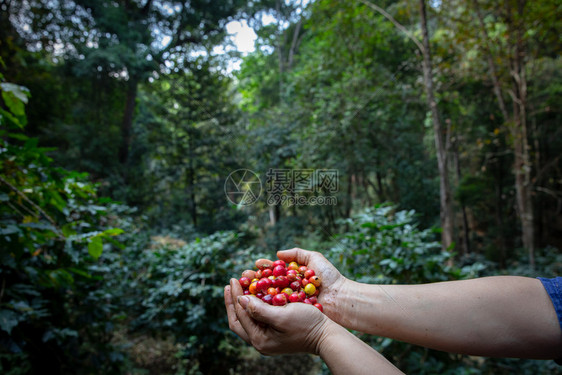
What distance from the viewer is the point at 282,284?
0.98m

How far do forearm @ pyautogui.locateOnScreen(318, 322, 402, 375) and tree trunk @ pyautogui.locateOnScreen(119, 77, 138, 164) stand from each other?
5.38 metres

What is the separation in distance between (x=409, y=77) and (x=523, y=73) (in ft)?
5.98

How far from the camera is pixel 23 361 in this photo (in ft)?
6.44

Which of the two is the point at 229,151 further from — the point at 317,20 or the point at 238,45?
the point at 317,20

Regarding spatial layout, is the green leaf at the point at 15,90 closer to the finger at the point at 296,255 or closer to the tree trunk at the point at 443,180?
the finger at the point at 296,255

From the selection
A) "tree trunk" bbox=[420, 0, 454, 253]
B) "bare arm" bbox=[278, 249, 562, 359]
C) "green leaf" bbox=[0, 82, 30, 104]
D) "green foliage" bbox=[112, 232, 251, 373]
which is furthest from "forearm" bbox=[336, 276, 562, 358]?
"tree trunk" bbox=[420, 0, 454, 253]

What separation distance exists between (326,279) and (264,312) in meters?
0.38

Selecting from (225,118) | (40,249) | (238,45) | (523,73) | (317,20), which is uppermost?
(317,20)

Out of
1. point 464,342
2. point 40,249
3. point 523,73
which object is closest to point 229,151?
point 40,249

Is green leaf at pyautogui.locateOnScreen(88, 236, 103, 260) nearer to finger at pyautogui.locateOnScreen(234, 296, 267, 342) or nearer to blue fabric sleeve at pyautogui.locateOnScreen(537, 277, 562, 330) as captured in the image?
finger at pyautogui.locateOnScreen(234, 296, 267, 342)

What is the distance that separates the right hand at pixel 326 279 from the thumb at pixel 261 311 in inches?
13.2

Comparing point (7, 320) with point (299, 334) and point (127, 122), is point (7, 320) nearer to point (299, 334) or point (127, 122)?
point (299, 334)

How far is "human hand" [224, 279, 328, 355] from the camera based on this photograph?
782 millimetres

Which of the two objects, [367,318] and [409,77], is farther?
[409,77]
